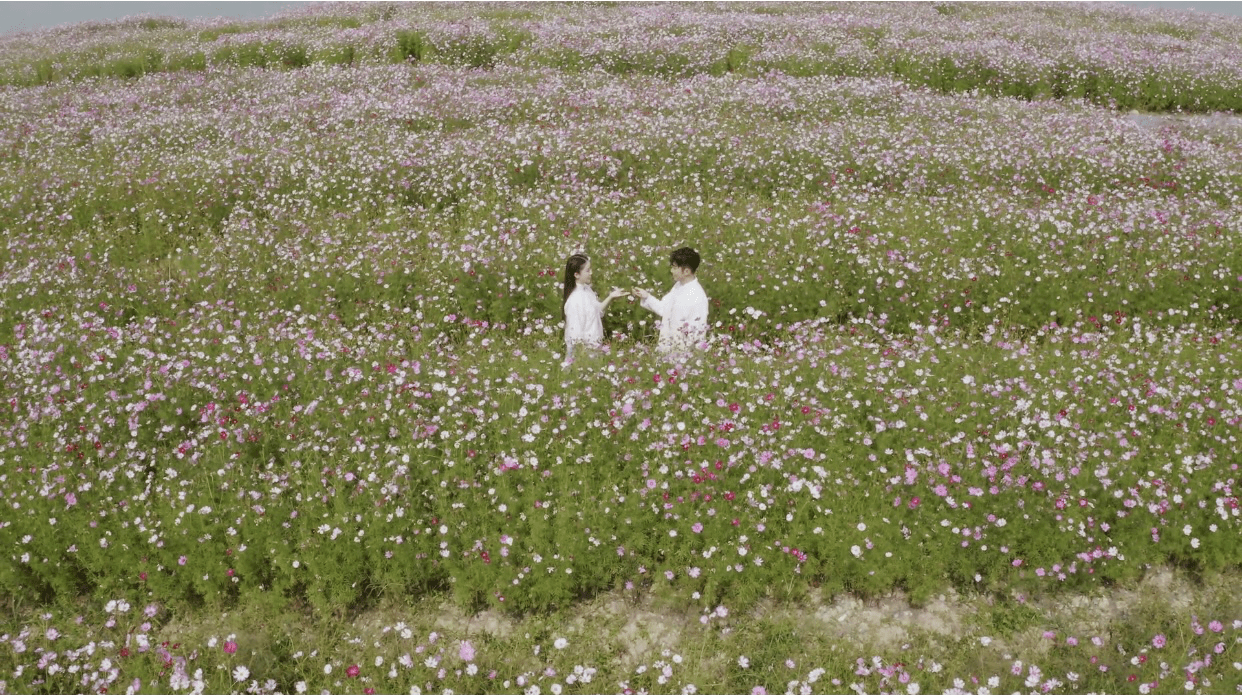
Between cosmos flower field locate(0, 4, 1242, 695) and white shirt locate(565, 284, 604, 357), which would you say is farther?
white shirt locate(565, 284, 604, 357)

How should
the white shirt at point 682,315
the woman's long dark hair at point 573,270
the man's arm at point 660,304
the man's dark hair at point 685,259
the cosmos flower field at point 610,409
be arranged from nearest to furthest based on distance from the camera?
the cosmos flower field at point 610,409 → the white shirt at point 682,315 → the man's dark hair at point 685,259 → the woman's long dark hair at point 573,270 → the man's arm at point 660,304

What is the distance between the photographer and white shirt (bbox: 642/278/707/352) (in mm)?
9094

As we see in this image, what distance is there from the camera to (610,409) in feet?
25.4

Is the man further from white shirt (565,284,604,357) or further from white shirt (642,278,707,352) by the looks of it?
white shirt (565,284,604,357)

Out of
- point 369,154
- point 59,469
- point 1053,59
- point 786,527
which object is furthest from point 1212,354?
point 1053,59

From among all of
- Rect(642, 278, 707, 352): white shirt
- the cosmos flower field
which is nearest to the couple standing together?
Rect(642, 278, 707, 352): white shirt

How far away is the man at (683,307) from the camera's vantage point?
912 cm

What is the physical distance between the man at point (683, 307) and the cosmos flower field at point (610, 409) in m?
0.53

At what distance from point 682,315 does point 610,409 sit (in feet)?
7.19

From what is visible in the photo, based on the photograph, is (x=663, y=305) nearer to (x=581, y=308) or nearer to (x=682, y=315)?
(x=682, y=315)

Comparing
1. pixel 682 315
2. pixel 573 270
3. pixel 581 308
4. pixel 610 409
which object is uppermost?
pixel 573 270

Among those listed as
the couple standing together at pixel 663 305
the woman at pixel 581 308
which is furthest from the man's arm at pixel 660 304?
the woman at pixel 581 308

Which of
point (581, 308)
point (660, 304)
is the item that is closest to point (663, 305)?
point (660, 304)

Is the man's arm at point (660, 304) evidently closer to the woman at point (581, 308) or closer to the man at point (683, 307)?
the man at point (683, 307)
